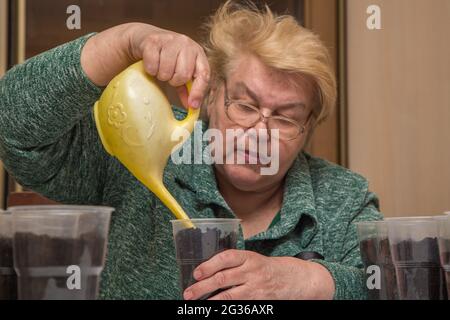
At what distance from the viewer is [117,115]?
31.0 inches

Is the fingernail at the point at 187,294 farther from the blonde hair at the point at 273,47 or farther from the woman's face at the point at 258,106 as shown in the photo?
the blonde hair at the point at 273,47

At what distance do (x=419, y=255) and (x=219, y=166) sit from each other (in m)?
0.57

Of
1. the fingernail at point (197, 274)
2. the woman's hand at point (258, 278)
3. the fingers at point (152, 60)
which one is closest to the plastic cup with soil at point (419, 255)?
the woman's hand at point (258, 278)

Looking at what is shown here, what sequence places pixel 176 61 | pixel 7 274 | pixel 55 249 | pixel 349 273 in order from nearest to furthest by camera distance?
pixel 55 249
pixel 7 274
pixel 176 61
pixel 349 273

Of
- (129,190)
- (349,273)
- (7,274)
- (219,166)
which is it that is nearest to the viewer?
(7,274)

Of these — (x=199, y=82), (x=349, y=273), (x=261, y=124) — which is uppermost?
(x=199, y=82)

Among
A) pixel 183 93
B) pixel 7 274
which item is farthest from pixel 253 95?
pixel 7 274

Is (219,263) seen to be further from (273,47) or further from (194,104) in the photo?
(273,47)

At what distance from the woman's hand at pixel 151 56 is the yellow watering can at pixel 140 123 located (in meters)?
0.02

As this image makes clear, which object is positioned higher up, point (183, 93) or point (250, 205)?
point (183, 93)

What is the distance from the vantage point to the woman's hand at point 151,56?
2.74 ft

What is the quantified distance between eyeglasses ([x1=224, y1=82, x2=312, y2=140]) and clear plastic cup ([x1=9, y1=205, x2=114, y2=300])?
667mm

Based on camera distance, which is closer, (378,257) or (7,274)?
(7,274)

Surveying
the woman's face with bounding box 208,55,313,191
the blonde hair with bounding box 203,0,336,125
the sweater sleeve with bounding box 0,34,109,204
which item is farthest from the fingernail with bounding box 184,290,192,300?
the blonde hair with bounding box 203,0,336,125
